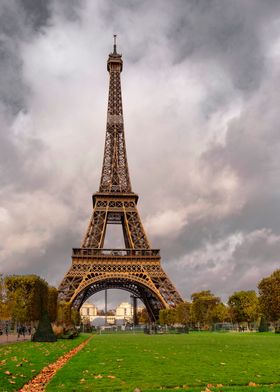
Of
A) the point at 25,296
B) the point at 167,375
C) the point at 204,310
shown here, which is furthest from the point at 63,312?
the point at 167,375

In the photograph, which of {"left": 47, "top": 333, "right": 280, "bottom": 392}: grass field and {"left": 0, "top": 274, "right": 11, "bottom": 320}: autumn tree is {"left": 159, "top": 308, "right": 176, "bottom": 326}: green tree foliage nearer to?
{"left": 0, "top": 274, "right": 11, "bottom": 320}: autumn tree

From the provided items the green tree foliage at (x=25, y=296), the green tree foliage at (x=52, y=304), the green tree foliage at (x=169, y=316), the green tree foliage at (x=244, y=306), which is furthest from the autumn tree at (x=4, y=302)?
the green tree foliage at (x=244, y=306)

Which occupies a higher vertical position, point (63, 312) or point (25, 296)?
point (25, 296)

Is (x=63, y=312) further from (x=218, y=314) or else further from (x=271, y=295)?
(x=271, y=295)

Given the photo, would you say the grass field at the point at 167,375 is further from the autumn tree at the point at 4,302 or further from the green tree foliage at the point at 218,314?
the green tree foliage at the point at 218,314

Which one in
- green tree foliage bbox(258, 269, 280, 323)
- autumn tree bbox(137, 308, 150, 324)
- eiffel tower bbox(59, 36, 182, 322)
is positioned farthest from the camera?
autumn tree bbox(137, 308, 150, 324)

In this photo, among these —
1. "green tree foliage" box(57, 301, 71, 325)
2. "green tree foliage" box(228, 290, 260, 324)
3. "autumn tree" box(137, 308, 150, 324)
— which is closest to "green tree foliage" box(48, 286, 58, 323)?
"green tree foliage" box(57, 301, 71, 325)
